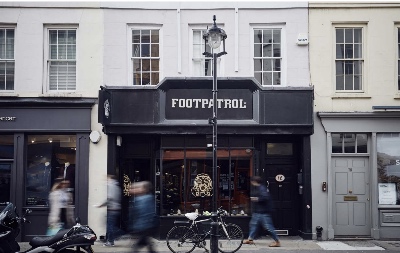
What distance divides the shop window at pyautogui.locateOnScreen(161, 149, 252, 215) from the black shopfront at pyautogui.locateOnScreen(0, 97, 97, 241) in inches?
95.8

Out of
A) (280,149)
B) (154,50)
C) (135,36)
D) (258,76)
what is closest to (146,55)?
(154,50)

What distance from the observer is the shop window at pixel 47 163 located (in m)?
15.1

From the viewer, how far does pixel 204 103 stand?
587 inches

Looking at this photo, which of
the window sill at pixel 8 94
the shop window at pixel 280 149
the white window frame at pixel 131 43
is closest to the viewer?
the window sill at pixel 8 94

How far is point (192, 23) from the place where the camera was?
49.8 feet

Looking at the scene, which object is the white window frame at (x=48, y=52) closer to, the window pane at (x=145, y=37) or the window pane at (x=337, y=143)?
the window pane at (x=145, y=37)

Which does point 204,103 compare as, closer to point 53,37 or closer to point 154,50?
point 154,50

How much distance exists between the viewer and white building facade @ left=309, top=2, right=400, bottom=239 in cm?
1495

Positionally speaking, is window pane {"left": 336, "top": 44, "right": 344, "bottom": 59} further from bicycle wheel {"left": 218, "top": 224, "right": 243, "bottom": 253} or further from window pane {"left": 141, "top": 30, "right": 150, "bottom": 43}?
bicycle wheel {"left": 218, "top": 224, "right": 243, "bottom": 253}

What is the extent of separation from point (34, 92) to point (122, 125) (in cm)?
285

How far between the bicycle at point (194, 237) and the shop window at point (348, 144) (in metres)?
4.13

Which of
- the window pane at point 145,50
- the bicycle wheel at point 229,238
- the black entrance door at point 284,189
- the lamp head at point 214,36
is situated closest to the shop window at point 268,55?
the black entrance door at point 284,189

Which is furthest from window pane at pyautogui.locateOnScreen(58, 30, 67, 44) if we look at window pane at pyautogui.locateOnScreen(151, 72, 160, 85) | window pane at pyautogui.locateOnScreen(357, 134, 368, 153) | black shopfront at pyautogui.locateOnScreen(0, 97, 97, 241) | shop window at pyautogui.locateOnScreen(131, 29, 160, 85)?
window pane at pyautogui.locateOnScreen(357, 134, 368, 153)

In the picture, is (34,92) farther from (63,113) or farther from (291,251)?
(291,251)
